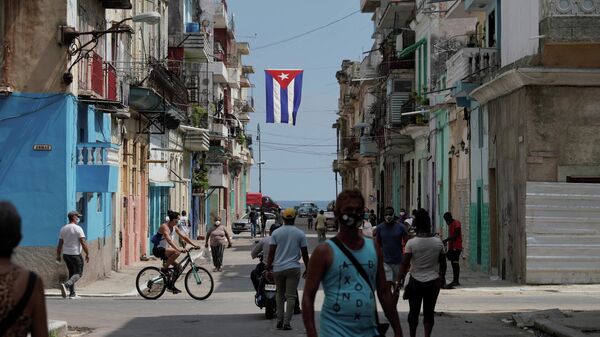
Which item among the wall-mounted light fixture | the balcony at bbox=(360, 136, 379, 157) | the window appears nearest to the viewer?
the window

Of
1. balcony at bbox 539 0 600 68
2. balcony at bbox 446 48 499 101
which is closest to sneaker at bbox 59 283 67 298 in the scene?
balcony at bbox 539 0 600 68

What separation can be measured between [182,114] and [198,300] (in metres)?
23.7

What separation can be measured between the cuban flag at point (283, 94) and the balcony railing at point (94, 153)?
13.2 metres

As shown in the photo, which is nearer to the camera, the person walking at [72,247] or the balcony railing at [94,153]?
the person walking at [72,247]

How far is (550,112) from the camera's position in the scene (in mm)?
25062

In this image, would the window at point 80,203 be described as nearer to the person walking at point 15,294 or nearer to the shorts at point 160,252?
the shorts at point 160,252

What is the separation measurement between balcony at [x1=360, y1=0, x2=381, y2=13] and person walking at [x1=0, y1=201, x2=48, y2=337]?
58612 millimetres

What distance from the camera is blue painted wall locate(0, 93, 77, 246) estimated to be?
24.7m

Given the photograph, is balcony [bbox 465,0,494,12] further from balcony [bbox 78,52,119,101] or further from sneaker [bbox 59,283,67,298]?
sneaker [bbox 59,283,67,298]

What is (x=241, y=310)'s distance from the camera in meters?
19.9

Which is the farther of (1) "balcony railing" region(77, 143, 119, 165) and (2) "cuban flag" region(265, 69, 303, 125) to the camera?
(2) "cuban flag" region(265, 69, 303, 125)

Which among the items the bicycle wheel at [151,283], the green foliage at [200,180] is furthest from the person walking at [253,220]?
the bicycle wheel at [151,283]

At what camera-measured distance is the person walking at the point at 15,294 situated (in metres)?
5.97

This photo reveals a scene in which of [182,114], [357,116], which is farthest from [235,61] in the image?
[182,114]
